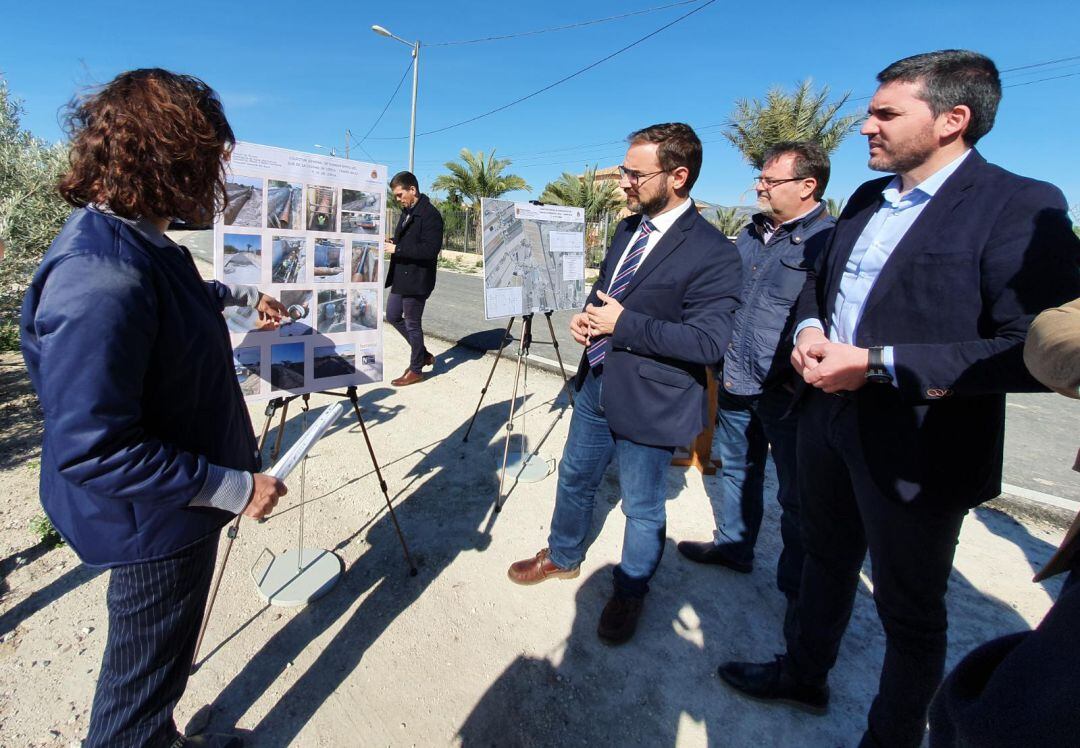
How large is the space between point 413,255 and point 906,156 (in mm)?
4530

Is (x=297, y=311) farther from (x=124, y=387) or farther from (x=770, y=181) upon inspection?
(x=770, y=181)

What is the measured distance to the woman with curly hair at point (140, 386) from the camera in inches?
41.1

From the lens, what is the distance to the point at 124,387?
3.53ft

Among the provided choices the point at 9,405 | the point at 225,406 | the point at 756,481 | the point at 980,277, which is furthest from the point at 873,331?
the point at 9,405

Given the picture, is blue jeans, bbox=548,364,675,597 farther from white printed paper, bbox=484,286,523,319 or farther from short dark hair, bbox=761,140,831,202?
short dark hair, bbox=761,140,831,202

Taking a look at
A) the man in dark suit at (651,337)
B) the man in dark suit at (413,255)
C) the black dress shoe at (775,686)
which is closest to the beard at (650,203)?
the man in dark suit at (651,337)

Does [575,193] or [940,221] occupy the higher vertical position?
[575,193]

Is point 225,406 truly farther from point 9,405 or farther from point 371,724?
point 9,405

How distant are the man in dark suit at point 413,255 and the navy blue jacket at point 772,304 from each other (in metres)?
3.54

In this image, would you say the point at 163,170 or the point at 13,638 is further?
the point at 13,638

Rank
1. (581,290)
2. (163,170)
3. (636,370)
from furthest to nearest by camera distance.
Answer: (581,290) → (636,370) → (163,170)

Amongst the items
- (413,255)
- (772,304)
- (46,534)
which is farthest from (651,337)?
(413,255)

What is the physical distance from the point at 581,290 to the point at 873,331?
257cm

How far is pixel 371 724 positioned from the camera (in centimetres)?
186
